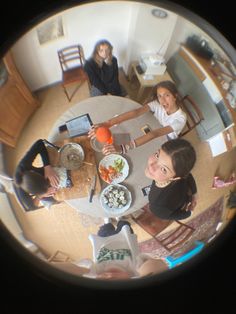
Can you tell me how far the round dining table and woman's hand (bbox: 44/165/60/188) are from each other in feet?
0.17

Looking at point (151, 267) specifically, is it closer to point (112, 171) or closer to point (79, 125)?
point (112, 171)

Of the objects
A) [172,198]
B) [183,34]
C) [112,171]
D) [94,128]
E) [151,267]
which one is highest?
[183,34]

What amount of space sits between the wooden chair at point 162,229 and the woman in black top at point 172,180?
1cm

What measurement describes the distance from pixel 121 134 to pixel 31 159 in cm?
22

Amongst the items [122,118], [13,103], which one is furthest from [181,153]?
[13,103]

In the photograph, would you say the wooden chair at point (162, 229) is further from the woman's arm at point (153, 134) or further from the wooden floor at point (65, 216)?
the woman's arm at point (153, 134)

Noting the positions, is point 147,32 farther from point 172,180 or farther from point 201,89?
point 172,180

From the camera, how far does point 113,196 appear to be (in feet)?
3.23

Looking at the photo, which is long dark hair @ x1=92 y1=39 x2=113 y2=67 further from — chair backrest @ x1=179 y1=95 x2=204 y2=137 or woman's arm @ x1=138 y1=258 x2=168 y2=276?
woman's arm @ x1=138 y1=258 x2=168 y2=276

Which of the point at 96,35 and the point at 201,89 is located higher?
the point at 96,35

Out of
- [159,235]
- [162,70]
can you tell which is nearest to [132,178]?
[159,235]

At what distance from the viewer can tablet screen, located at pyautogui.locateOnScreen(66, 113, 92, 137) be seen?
0.96 m

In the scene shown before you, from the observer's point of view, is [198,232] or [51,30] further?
[198,232]

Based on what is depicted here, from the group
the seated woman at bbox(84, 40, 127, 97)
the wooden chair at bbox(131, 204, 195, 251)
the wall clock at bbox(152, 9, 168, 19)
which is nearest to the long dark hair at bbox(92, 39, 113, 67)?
the seated woman at bbox(84, 40, 127, 97)
